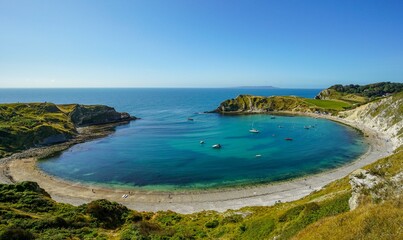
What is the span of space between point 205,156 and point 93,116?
101 m

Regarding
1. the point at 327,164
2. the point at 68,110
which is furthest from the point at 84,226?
the point at 68,110

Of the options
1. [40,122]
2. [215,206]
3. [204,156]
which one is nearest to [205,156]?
[204,156]

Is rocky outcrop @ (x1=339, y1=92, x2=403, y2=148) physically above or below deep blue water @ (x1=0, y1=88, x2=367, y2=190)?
above

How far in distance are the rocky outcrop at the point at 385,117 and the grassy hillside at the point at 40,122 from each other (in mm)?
143261

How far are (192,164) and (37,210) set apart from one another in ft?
170

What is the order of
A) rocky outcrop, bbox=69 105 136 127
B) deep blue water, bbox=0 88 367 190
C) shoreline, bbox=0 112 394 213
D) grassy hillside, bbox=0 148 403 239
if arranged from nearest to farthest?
grassy hillside, bbox=0 148 403 239, shoreline, bbox=0 112 394 213, deep blue water, bbox=0 88 367 190, rocky outcrop, bbox=69 105 136 127

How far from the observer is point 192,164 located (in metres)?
83.6

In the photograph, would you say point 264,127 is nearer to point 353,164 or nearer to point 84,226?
point 353,164

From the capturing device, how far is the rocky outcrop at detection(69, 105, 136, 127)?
15888cm

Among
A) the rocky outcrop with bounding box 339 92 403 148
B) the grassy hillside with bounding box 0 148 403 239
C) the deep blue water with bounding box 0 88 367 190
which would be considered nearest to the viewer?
the grassy hillside with bounding box 0 148 403 239

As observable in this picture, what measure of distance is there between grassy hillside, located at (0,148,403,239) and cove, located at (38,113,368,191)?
29.3 metres

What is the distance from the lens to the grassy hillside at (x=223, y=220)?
14.9 meters

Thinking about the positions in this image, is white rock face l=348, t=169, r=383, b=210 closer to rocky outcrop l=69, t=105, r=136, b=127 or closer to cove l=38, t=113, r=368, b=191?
cove l=38, t=113, r=368, b=191

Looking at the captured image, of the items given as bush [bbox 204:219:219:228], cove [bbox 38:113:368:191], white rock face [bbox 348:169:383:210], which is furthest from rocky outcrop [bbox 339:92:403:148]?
bush [bbox 204:219:219:228]
